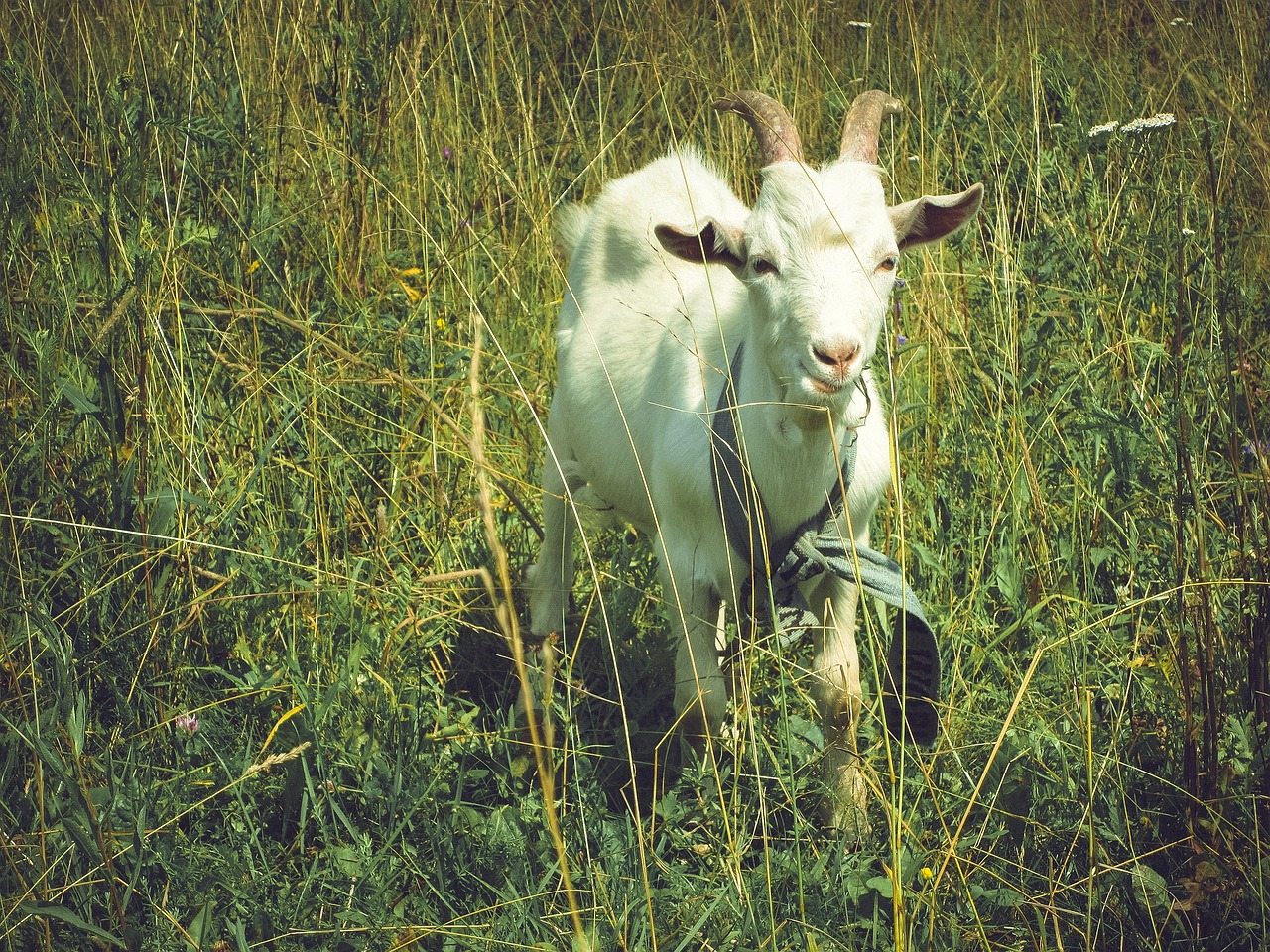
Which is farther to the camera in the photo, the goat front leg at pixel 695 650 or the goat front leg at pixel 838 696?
the goat front leg at pixel 695 650

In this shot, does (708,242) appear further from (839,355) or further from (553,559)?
(553,559)

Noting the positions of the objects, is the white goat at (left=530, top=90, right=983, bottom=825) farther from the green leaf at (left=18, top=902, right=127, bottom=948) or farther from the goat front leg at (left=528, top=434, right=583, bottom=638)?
the green leaf at (left=18, top=902, right=127, bottom=948)

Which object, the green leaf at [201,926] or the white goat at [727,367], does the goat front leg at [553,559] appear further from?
the green leaf at [201,926]

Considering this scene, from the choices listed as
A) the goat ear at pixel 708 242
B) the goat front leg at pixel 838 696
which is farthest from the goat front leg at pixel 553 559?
the goat ear at pixel 708 242

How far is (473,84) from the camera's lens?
4.51 metres

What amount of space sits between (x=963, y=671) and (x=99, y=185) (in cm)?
249

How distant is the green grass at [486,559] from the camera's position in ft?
6.42

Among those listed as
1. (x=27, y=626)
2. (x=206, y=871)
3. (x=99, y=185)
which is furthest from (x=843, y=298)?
(x=99, y=185)

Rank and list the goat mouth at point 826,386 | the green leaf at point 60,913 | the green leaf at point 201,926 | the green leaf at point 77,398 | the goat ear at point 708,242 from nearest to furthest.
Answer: the green leaf at point 60,913 → the green leaf at point 201,926 → the goat mouth at point 826,386 → the goat ear at point 708,242 → the green leaf at point 77,398

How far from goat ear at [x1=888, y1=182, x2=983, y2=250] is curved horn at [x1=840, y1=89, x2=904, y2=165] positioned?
0.14 meters

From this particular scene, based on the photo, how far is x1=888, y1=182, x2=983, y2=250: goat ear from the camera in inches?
90.4

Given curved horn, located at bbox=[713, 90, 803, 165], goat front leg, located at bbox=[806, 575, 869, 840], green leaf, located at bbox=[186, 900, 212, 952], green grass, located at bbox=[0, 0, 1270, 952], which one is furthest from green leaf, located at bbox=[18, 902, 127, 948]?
curved horn, located at bbox=[713, 90, 803, 165]

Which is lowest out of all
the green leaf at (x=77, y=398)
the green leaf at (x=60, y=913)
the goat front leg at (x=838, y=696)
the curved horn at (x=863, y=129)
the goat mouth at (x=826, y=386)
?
the goat front leg at (x=838, y=696)

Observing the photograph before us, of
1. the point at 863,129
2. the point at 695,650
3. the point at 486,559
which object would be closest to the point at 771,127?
the point at 863,129
